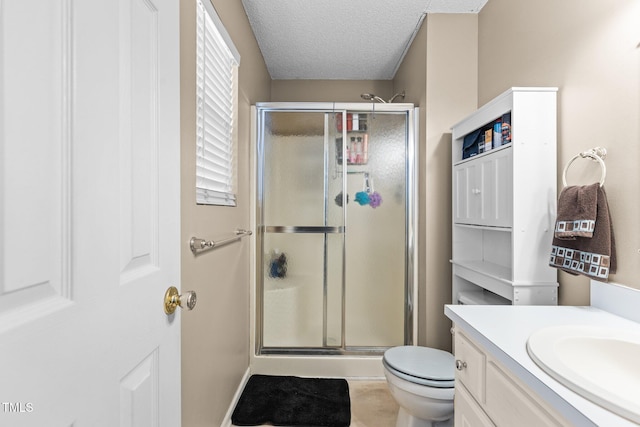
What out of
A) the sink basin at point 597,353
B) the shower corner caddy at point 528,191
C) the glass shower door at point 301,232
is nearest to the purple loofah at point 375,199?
the glass shower door at point 301,232

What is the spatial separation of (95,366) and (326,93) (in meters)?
3.15

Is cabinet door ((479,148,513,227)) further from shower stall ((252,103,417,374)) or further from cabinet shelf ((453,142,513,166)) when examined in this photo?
shower stall ((252,103,417,374))

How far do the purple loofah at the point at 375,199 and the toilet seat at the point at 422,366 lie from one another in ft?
3.30

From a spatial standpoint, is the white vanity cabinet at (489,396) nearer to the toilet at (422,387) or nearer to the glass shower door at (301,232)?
the toilet at (422,387)

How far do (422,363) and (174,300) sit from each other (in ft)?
4.34

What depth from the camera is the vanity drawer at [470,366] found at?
0.97 meters

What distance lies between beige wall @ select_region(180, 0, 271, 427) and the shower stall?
0.65 ft

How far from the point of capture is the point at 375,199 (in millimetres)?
2455

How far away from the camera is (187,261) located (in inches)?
49.9

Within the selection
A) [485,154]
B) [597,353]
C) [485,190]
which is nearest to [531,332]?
[597,353]

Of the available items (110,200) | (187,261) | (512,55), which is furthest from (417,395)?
(512,55)

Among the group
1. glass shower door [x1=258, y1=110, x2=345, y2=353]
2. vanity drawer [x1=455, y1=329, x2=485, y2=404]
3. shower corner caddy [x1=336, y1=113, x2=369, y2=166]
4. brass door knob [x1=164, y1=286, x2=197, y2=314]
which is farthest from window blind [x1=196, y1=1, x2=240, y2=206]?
vanity drawer [x1=455, y1=329, x2=485, y2=404]

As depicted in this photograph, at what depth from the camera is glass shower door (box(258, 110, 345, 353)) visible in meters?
2.45

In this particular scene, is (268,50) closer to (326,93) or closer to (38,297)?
(326,93)
